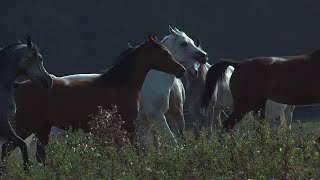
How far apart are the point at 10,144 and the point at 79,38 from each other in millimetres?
36883

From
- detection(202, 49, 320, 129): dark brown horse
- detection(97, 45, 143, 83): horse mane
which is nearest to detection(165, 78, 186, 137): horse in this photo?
detection(202, 49, 320, 129): dark brown horse

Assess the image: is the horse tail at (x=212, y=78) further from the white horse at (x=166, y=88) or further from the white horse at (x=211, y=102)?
the white horse at (x=211, y=102)

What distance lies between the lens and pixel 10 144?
12359mm

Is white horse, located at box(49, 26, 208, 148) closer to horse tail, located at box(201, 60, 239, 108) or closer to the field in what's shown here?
horse tail, located at box(201, 60, 239, 108)

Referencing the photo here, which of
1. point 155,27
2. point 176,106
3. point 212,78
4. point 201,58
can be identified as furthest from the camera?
point 155,27

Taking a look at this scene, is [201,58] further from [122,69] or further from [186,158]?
[186,158]

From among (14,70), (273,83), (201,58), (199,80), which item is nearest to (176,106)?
(201,58)

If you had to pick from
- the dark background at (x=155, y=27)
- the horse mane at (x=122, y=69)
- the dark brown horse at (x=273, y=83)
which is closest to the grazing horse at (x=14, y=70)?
the horse mane at (x=122, y=69)

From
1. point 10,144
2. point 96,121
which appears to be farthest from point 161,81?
point 96,121

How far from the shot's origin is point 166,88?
16219 millimetres

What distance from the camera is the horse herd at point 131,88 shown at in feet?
40.3

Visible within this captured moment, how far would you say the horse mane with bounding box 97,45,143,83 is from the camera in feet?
45.7

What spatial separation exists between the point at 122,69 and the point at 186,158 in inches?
180

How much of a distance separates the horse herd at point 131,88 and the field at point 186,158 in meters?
1.91
